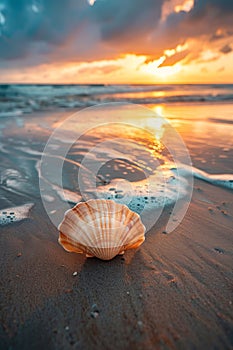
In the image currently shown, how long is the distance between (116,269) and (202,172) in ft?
7.50

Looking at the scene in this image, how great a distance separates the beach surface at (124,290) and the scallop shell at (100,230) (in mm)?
124

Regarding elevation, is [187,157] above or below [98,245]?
below

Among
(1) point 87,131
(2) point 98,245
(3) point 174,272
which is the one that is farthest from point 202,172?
(1) point 87,131

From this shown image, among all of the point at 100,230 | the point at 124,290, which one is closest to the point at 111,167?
the point at 100,230

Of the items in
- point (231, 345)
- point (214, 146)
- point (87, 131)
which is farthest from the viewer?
point (87, 131)

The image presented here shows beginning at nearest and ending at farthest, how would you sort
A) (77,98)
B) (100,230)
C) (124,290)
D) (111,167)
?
(124,290)
(100,230)
(111,167)
(77,98)

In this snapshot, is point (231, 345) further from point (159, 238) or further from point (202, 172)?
point (202, 172)

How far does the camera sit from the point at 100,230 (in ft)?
5.18

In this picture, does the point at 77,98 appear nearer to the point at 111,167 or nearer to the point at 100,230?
the point at 111,167

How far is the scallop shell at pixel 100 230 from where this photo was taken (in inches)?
61.7

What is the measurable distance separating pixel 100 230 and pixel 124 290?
1.30 ft

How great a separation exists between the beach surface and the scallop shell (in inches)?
4.9

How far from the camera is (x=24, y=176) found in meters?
3.32

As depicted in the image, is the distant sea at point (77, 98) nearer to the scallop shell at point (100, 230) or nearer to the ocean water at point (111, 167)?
the ocean water at point (111, 167)
